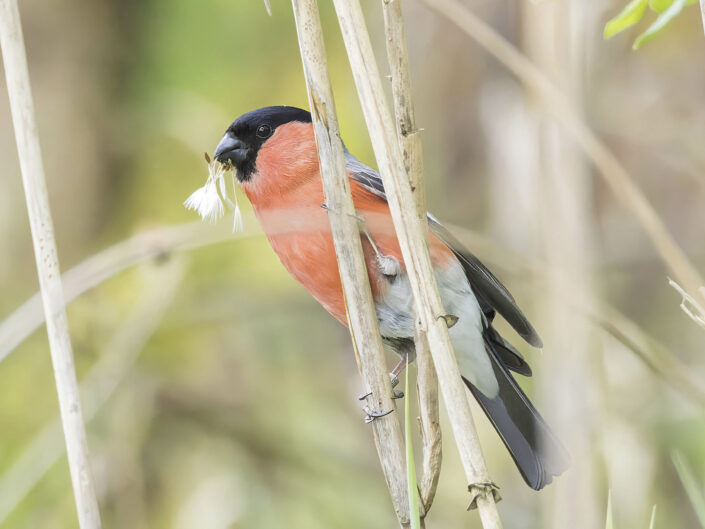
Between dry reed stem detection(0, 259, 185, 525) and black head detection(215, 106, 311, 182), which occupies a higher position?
black head detection(215, 106, 311, 182)

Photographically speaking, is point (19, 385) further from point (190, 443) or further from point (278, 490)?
point (278, 490)

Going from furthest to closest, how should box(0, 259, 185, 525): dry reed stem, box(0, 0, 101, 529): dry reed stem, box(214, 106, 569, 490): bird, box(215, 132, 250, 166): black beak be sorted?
box(0, 259, 185, 525): dry reed stem, box(215, 132, 250, 166): black beak, box(214, 106, 569, 490): bird, box(0, 0, 101, 529): dry reed stem

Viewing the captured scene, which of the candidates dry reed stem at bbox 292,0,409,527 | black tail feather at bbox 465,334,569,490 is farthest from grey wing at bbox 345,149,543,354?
dry reed stem at bbox 292,0,409,527

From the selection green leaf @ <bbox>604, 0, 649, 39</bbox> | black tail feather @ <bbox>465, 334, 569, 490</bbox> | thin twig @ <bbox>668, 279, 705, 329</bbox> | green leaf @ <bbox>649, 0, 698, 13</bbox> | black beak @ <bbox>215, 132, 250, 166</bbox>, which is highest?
black beak @ <bbox>215, 132, 250, 166</bbox>

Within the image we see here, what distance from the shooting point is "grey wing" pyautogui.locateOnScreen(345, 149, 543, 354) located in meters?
1.96

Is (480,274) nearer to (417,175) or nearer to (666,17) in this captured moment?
(417,175)

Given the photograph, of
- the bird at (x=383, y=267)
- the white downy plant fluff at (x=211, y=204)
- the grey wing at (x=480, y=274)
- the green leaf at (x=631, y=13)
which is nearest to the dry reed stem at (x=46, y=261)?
the white downy plant fluff at (x=211, y=204)

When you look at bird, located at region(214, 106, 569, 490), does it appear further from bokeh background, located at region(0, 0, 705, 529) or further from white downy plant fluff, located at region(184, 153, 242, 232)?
bokeh background, located at region(0, 0, 705, 529)

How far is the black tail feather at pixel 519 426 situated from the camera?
1.92 metres

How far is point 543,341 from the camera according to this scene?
5.88ft

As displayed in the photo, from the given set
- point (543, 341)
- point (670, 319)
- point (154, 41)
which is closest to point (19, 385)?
point (154, 41)

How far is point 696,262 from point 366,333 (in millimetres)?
2084

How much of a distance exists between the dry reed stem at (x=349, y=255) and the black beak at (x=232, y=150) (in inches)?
34.3

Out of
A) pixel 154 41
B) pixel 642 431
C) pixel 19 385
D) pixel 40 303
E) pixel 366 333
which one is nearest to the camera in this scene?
pixel 366 333
